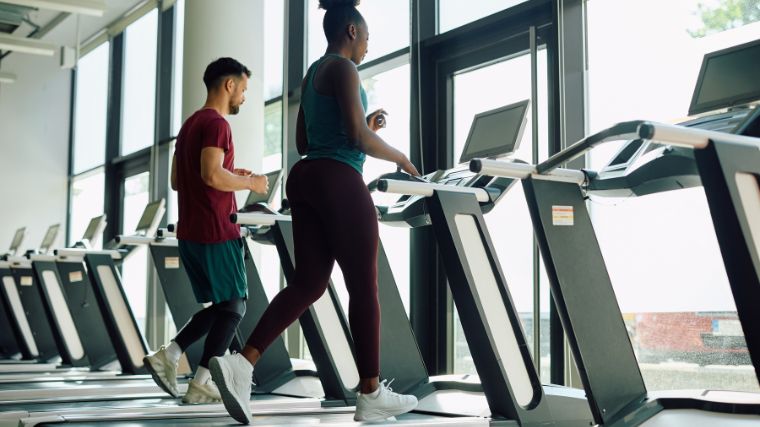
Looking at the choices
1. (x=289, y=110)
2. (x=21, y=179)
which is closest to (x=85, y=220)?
(x=21, y=179)

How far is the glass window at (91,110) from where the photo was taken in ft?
32.4

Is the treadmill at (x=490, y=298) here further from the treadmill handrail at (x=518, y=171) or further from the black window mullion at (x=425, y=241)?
the black window mullion at (x=425, y=241)

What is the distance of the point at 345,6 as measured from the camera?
259cm

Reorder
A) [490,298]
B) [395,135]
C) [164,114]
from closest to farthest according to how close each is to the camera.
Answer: [490,298] < [395,135] < [164,114]

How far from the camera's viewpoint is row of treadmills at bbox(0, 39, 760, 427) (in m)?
2.03

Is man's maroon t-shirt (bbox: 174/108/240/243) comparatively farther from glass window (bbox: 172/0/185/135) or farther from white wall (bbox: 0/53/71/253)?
white wall (bbox: 0/53/71/253)

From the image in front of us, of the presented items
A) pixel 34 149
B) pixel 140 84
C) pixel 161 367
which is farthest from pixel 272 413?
pixel 34 149

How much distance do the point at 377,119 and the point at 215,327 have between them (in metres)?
1.08

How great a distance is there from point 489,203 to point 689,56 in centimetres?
132

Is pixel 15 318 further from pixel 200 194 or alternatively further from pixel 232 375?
pixel 232 375

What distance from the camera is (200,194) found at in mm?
3275

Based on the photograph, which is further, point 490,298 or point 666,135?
point 490,298

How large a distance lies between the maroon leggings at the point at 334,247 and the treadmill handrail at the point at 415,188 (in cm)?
16

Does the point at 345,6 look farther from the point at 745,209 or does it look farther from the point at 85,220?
the point at 85,220
